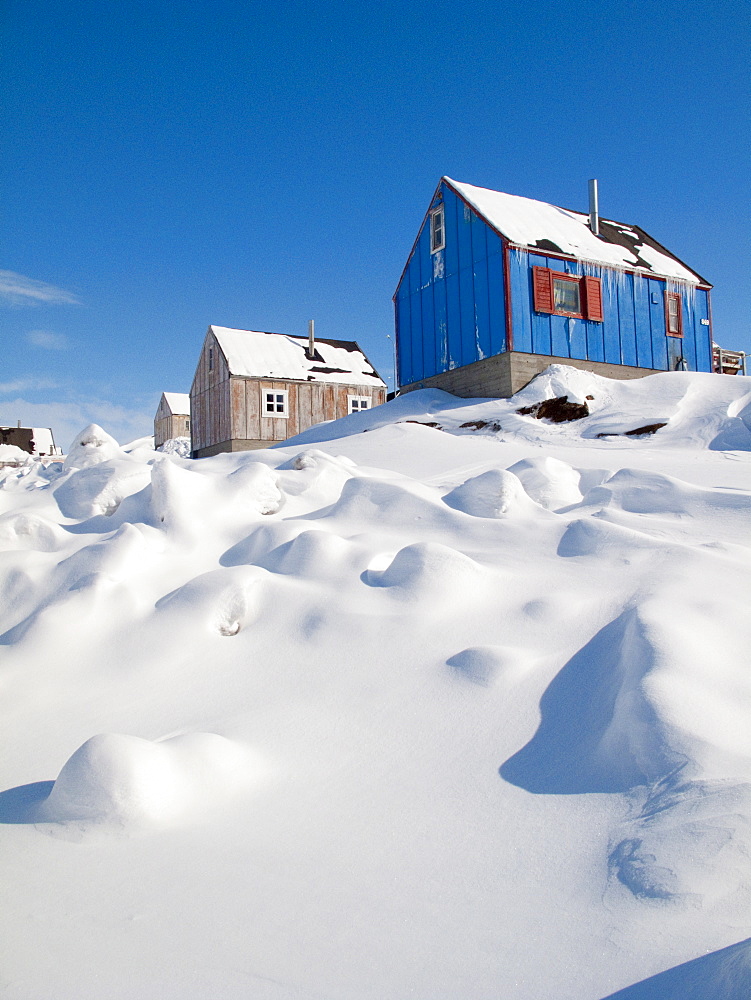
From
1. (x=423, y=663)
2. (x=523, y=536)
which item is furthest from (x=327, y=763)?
(x=523, y=536)

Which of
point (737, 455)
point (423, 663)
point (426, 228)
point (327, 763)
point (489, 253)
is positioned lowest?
point (327, 763)

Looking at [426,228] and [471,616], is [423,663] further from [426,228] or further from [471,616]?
[426,228]

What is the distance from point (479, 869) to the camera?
78.7 inches

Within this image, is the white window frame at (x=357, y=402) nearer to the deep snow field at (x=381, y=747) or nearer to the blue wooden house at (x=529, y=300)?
the blue wooden house at (x=529, y=300)

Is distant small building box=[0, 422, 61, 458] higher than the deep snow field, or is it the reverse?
distant small building box=[0, 422, 61, 458]

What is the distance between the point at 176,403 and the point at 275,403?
2206 cm

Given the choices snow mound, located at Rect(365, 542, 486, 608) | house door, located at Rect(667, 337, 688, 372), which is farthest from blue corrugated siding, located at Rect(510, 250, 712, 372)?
snow mound, located at Rect(365, 542, 486, 608)

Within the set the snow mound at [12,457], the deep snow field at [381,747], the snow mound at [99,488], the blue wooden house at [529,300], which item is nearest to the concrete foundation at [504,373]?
the blue wooden house at [529,300]

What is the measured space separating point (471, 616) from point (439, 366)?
12620mm

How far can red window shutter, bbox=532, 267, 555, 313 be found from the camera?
14.0m

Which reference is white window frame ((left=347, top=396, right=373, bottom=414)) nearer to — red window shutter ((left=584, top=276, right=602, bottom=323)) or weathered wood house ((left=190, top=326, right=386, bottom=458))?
weathered wood house ((left=190, top=326, right=386, bottom=458))

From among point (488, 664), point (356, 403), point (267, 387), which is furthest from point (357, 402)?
point (488, 664)

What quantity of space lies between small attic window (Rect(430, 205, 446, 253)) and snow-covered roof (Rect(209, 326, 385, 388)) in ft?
26.2

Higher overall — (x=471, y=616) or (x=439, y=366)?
(x=439, y=366)
